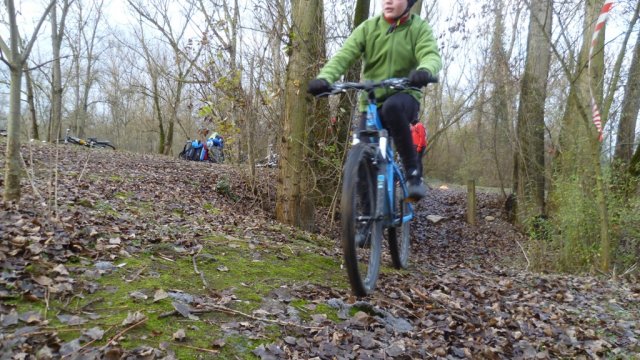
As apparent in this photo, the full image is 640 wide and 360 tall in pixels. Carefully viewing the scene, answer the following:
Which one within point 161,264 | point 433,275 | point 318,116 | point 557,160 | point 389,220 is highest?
point 318,116

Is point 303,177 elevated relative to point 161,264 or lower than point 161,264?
elevated

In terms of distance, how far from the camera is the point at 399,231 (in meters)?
5.31

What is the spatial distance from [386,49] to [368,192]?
1.27m

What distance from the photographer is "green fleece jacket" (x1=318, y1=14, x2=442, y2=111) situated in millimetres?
3871

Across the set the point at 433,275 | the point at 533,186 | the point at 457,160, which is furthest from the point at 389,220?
the point at 457,160

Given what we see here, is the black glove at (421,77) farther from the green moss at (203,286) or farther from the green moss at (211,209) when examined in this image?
the green moss at (211,209)

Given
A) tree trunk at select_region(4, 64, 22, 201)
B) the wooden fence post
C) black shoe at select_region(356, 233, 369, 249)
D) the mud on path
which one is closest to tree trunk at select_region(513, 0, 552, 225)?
the wooden fence post

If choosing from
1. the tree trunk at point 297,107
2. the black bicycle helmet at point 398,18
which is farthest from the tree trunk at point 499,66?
the black bicycle helmet at point 398,18

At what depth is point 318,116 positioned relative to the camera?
7.85 m

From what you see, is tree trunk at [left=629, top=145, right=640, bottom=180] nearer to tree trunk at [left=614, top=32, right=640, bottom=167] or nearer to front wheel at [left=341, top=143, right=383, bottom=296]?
tree trunk at [left=614, top=32, right=640, bottom=167]

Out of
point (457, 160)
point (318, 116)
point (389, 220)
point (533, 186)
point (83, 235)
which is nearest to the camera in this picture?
point (83, 235)

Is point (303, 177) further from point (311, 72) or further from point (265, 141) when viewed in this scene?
point (265, 141)

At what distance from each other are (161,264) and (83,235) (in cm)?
74

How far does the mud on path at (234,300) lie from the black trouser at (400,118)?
1.24m
